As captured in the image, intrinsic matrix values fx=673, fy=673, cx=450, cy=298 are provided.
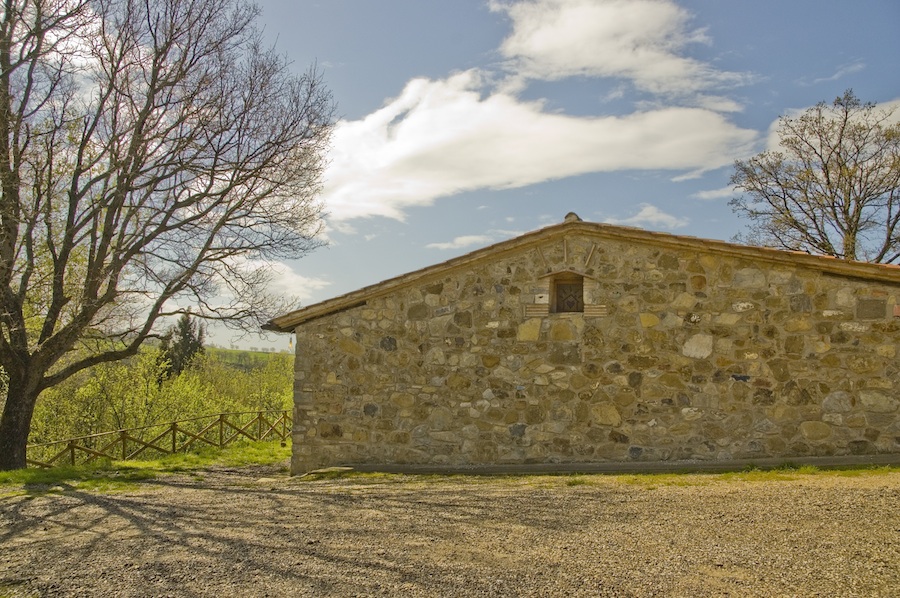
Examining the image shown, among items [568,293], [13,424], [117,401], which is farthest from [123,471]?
[117,401]

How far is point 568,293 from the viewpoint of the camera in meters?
10.1

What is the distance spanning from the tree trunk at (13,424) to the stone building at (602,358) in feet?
17.3

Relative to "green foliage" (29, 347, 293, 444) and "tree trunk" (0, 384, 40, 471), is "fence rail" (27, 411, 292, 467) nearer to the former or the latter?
"green foliage" (29, 347, 293, 444)

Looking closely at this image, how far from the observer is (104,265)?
40.0ft

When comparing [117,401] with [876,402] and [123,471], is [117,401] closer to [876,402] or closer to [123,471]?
[123,471]

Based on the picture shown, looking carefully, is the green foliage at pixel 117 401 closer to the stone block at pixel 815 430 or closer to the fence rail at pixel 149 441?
the fence rail at pixel 149 441

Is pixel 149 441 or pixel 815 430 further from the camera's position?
pixel 149 441

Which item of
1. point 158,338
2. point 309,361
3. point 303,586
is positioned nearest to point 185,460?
point 158,338

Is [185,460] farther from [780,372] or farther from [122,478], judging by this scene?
[780,372]

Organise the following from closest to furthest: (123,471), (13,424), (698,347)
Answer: (698,347) < (13,424) < (123,471)

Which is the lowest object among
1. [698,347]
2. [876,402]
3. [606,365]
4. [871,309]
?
[876,402]

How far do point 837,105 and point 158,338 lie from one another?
60.7ft

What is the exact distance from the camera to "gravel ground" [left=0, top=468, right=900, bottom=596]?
4.45 metres

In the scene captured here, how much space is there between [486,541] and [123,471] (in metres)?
9.14
